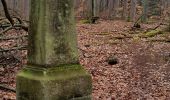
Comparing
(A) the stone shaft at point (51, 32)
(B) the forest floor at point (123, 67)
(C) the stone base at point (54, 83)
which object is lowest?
(B) the forest floor at point (123, 67)

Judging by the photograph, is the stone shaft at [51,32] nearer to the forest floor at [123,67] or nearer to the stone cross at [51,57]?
the stone cross at [51,57]

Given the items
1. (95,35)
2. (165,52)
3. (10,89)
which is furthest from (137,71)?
(95,35)

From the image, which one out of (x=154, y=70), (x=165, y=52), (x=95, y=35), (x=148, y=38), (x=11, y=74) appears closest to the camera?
(x=11, y=74)

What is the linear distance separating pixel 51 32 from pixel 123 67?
27.1 feet

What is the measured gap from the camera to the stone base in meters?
5.61

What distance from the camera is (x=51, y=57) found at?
18.7 ft

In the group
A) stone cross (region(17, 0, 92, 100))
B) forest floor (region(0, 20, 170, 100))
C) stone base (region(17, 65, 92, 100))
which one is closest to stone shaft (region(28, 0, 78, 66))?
stone cross (region(17, 0, 92, 100))

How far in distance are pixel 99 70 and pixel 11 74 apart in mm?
2993

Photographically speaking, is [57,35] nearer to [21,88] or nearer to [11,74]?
[21,88]

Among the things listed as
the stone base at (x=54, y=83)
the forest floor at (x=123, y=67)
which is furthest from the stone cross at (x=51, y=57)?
the forest floor at (x=123, y=67)

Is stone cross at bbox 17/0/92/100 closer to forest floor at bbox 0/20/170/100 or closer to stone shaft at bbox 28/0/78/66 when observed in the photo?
stone shaft at bbox 28/0/78/66

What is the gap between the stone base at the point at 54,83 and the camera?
5.61m

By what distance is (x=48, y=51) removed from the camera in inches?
223

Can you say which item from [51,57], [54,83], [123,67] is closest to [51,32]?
[51,57]
